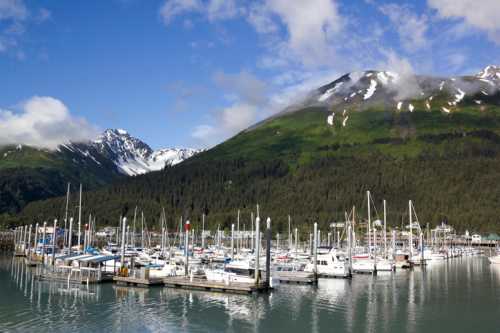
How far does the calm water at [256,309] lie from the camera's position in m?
45.4

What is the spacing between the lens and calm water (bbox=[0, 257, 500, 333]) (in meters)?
45.4

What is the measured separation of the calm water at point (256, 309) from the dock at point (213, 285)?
1186 mm

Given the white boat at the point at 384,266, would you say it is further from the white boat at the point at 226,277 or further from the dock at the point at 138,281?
the dock at the point at 138,281

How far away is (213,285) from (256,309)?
38.6ft

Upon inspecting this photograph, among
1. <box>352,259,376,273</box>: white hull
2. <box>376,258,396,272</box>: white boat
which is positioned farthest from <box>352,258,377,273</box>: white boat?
<box>376,258,396,272</box>: white boat

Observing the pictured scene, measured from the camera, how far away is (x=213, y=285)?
208ft

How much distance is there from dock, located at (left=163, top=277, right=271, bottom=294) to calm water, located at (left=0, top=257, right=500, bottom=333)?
1186mm

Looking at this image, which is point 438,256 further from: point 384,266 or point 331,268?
point 331,268

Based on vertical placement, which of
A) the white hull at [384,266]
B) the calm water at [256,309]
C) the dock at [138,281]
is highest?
the white hull at [384,266]

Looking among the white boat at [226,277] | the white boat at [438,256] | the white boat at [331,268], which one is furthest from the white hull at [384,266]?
the white boat at [438,256]

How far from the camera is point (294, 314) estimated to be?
5100cm

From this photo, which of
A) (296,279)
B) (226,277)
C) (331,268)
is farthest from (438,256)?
(226,277)

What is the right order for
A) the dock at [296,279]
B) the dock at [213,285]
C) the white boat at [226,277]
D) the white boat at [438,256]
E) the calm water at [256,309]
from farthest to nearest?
the white boat at [438,256], the dock at [296,279], the white boat at [226,277], the dock at [213,285], the calm water at [256,309]

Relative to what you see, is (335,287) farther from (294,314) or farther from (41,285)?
(41,285)
